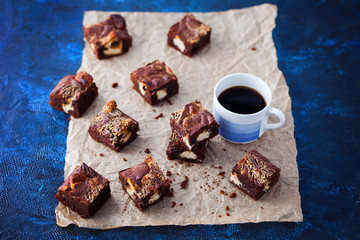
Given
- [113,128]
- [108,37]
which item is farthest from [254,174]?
[108,37]

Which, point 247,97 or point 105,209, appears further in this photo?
point 247,97

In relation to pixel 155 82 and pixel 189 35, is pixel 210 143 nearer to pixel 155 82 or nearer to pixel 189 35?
pixel 155 82

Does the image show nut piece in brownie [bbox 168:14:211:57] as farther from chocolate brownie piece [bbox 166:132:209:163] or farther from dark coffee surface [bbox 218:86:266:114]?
chocolate brownie piece [bbox 166:132:209:163]

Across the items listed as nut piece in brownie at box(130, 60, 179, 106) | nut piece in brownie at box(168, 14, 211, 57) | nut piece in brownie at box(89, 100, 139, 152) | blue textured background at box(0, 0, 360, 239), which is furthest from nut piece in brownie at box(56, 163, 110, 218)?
nut piece in brownie at box(168, 14, 211, 57)

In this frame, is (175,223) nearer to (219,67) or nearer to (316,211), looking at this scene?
(316,211)

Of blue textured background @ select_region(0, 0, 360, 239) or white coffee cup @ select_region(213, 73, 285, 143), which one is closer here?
blue textured background @ select_region(0, 0, 360, 239)

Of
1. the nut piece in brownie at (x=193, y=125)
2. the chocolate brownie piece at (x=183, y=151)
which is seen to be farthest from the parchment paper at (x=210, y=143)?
the nut piece in brownie at (x=193, y=125)

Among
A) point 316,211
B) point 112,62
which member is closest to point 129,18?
point 112,62
